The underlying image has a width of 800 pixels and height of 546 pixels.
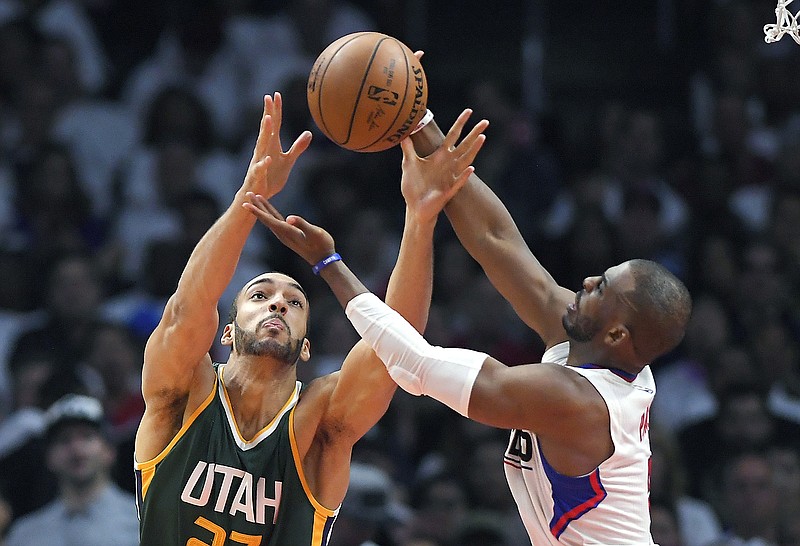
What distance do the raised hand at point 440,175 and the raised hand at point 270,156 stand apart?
0.43m

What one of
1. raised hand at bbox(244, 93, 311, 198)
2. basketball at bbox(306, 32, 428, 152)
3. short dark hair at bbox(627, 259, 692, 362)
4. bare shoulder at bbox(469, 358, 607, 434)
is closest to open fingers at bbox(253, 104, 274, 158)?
raised hand at bbox(244, 93, 311, 198)

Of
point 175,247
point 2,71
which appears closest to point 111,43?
point 2,71

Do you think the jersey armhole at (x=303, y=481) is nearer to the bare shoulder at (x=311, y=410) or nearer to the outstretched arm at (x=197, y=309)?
the bare shoulder at (x=311, y=410)

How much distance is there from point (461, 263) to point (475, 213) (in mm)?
3607

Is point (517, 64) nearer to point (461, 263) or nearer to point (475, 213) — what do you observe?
point (461, 263)

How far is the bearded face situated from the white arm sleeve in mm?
521

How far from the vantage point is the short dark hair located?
423cm

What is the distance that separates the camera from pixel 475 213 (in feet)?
16.3

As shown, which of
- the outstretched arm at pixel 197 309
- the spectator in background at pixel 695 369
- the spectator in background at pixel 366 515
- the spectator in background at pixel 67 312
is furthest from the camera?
the spectator in background at pixel 695 369

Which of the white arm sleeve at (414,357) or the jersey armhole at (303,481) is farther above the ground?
the white arm sleeve at (414,357)

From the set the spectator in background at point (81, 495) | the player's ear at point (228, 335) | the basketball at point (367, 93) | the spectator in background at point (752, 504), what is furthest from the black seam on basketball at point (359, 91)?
the spectator in background at point (752, 504)

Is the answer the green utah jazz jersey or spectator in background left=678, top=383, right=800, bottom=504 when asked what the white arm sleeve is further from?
spectator in background left=678, top=383, right=800, bottom=504

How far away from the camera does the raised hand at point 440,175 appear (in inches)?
185

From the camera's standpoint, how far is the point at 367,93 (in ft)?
15.3
